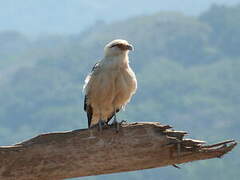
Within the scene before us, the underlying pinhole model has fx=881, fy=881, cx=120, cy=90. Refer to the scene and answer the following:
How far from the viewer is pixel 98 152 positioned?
9.05m

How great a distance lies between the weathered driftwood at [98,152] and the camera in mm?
8914

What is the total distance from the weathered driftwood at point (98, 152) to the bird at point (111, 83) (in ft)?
5.82

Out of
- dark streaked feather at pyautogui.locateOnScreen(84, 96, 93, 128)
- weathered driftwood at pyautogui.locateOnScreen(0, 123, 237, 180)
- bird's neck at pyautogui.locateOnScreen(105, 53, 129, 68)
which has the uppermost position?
bird's neck at pyautogui.locateOnScreen(105, 53, 129, 68)

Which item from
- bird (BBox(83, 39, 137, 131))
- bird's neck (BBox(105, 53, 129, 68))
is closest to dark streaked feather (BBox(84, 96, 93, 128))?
bird (BBox(83, 39, 137, 131))

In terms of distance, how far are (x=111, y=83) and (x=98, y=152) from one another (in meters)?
2.20

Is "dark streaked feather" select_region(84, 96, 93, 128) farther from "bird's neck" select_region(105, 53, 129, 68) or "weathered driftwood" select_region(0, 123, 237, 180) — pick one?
"weathered driftwood" select_region(0, 123, 237, 180)

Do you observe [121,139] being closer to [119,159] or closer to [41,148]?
[119,159]

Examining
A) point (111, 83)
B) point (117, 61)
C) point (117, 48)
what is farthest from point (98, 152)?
point (117, 48)

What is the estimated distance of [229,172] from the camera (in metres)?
172

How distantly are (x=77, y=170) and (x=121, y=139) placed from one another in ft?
1.99

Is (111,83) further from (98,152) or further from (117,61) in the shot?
(98,152)

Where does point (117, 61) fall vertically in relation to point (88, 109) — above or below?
above

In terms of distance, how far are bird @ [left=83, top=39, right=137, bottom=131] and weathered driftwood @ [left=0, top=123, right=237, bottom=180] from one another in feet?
5.82

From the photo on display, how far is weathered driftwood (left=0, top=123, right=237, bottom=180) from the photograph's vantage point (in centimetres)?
891
